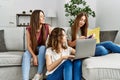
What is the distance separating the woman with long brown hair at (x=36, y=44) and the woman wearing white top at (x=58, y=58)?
16 centimetres

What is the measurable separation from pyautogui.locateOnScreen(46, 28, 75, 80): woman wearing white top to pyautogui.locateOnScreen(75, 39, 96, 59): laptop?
0.26ft

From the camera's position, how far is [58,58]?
227cm

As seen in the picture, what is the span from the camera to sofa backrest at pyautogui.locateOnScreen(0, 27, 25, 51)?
3.13 meters

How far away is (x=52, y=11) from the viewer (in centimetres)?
535

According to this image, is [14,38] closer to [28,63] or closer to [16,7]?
[28,63]

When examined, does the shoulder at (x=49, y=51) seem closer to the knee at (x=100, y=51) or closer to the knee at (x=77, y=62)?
the knee at (x=77, y=62)

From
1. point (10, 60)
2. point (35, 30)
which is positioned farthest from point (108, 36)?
point (10, 60)

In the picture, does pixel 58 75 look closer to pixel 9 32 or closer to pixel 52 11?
pixel 9 32

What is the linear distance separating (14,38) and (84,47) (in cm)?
141

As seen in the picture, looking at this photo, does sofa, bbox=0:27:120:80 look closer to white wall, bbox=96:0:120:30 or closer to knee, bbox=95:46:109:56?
knee, bbox=95:46:109:56

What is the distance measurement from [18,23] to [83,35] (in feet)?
10.2

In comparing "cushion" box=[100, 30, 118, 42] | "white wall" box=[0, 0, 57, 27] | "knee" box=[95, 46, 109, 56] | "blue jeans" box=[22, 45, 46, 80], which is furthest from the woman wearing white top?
"white wall" box=[0, 0, 57, 27]

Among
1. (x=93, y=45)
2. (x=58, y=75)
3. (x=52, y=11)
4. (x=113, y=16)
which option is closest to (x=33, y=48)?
(x=58, y=75)

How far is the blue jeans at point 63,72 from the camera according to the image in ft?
6.75
